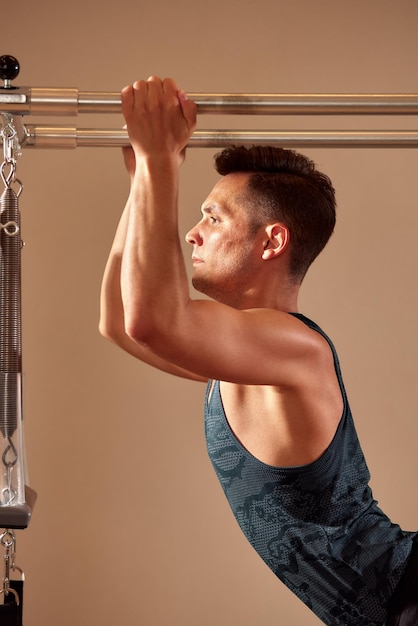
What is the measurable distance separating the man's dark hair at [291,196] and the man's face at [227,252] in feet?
0.10

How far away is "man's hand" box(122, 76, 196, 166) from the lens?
4.22 ft

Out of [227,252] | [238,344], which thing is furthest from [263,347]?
[227,252]

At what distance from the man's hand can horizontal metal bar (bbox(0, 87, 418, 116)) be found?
28 millimetres

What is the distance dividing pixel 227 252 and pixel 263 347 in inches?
14.4

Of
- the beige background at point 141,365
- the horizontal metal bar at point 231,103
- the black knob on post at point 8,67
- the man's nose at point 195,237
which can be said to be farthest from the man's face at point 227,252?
the beige background at point 141,365

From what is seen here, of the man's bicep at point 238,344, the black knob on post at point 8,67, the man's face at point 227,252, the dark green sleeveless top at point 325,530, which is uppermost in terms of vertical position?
the black knob on post at point 8,67

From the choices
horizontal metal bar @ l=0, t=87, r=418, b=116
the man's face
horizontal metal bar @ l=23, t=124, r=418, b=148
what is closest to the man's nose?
the man's face

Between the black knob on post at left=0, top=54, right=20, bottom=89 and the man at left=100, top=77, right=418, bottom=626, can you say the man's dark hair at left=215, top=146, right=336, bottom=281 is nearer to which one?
the man at left=100, top=77, right=418, bottom=626

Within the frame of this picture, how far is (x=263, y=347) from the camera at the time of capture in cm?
139

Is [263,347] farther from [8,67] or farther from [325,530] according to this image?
[8,67]

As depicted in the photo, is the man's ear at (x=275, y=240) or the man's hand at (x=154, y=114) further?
the man's ear at (x=275, y=240)

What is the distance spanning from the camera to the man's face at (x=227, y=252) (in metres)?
1.70

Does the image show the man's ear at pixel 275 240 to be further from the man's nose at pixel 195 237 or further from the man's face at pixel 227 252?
the man's nose at pixel 195 237

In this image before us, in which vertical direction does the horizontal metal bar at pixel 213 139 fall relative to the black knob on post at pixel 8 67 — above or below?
below
